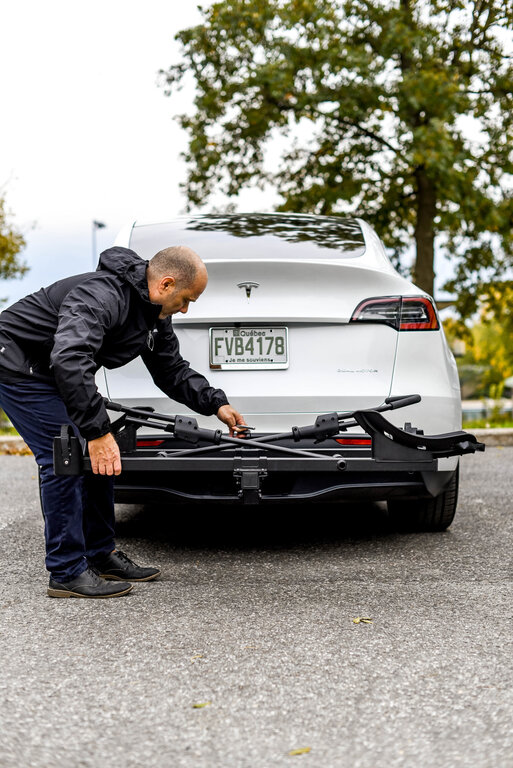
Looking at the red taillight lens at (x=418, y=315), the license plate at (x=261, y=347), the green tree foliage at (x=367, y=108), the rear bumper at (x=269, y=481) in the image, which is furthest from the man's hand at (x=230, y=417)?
the green tree foliage at (x=367, y=108)

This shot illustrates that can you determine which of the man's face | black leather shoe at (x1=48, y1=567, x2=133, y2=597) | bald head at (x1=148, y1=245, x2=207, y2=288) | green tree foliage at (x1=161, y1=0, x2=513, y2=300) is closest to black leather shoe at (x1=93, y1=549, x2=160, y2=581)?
black leather shoe at (x1=48, y1=567, x2=133, y2=597)

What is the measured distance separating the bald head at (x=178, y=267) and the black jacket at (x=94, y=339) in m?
0.06

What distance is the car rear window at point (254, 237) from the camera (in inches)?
171

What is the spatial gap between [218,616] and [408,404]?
125 centimetres

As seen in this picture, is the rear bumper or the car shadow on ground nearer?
the rear bumper

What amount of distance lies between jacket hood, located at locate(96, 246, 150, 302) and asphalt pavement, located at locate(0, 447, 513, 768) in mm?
1281

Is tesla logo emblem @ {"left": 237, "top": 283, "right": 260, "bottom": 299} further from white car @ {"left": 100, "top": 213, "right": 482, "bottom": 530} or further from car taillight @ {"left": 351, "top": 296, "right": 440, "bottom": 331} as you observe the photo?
car taillight @ {"left": 351, "top": 296, "right": 440, "bottom": 331}

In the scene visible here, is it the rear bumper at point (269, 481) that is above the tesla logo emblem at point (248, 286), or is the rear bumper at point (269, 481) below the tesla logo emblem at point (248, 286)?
below

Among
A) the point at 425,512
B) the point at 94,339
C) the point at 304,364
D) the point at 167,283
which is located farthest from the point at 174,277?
the point at 425,512

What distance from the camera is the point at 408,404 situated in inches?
151

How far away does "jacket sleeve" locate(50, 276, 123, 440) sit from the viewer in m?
3.19

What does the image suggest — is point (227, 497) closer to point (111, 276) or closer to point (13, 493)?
point (111, 276)

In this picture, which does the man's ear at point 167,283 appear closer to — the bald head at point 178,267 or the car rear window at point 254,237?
the bald head at point 178,267

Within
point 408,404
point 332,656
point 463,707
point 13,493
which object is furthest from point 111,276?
point 13,493
